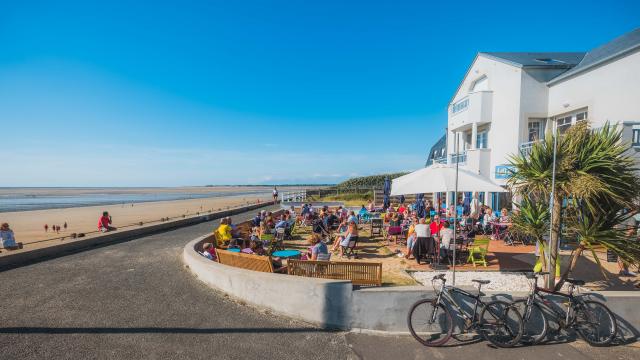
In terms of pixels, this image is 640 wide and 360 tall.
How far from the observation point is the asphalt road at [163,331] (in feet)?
13.5

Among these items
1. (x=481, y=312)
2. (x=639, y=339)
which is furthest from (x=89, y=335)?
(x=639, y=339)

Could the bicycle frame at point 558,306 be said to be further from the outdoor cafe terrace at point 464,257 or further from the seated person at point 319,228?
the seated person at point 319,228

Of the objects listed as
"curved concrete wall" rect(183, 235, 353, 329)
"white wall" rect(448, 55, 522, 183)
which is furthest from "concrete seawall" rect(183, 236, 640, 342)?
"white wall" rect(448, 55, 522, 183)

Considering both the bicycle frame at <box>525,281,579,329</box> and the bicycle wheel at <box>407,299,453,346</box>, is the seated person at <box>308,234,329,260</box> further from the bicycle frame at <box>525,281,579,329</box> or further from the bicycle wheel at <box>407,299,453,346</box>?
the bicycle frame at <box>525,281,579,329</box>

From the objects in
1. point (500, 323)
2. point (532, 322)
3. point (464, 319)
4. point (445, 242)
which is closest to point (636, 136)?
point (445, 242)

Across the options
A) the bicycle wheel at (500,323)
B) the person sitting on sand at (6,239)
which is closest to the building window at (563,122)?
the bicycle wheel at (500,323)

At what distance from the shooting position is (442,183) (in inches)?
290

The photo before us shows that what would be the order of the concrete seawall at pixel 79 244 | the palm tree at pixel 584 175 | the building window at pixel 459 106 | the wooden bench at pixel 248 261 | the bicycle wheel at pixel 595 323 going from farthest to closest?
1. the building window at pixel 459 106
2. the concrete seawall at pixel 79 244
3. the wooden bench at pixel 248 261
4. the palm tree at pixel 584 175
5. the bicycle wheel at pixel 595 323

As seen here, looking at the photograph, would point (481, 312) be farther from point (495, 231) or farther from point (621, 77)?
point (621, 77)

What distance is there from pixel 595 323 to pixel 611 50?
15142 millimetres

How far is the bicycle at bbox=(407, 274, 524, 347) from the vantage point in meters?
4.43

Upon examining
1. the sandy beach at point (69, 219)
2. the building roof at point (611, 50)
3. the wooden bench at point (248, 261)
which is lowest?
the sandy beach at point (69, 219)

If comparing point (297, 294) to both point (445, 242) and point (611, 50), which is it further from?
point (611, 50)

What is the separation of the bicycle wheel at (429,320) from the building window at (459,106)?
639 inches
